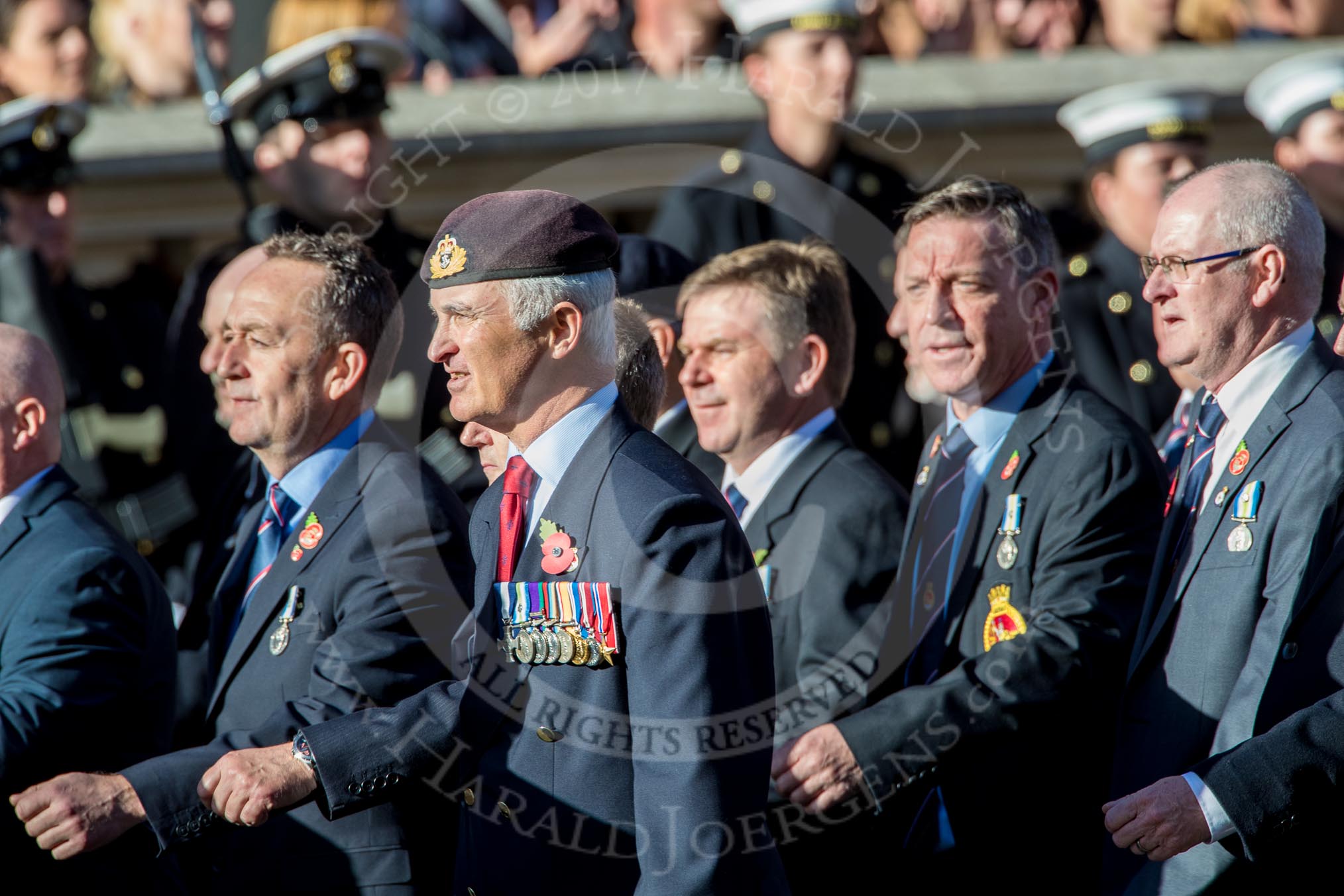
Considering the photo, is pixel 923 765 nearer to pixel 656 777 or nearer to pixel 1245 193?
pixel 656 777

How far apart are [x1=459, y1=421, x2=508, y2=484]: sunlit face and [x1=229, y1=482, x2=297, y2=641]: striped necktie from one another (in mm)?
478

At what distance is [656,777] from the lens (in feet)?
9.13

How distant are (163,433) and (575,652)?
395cm

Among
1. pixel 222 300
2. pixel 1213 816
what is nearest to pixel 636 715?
pixel 1213 816

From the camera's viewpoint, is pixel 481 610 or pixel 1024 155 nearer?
pixel 481 610

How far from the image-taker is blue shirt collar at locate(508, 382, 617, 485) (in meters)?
3.02

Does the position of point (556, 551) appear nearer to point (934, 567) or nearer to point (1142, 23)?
point (934, 567)

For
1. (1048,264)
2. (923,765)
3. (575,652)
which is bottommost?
(923,765)

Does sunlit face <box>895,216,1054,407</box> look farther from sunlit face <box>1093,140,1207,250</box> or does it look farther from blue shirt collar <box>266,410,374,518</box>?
sunlit face <box>1093,140,1207,250</box>

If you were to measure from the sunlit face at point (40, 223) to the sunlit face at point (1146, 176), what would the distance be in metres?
3.80

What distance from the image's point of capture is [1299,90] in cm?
594

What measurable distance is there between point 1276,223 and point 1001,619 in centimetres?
105

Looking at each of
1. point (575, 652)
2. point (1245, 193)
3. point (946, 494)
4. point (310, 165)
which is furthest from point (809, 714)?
point (310, 165)

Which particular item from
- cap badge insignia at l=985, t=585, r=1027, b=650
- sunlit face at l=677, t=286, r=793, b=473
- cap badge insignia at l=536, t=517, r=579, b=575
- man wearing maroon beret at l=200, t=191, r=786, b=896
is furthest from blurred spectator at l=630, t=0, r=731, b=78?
cap badge insignia at l=536, t=517, r=579, b=575
